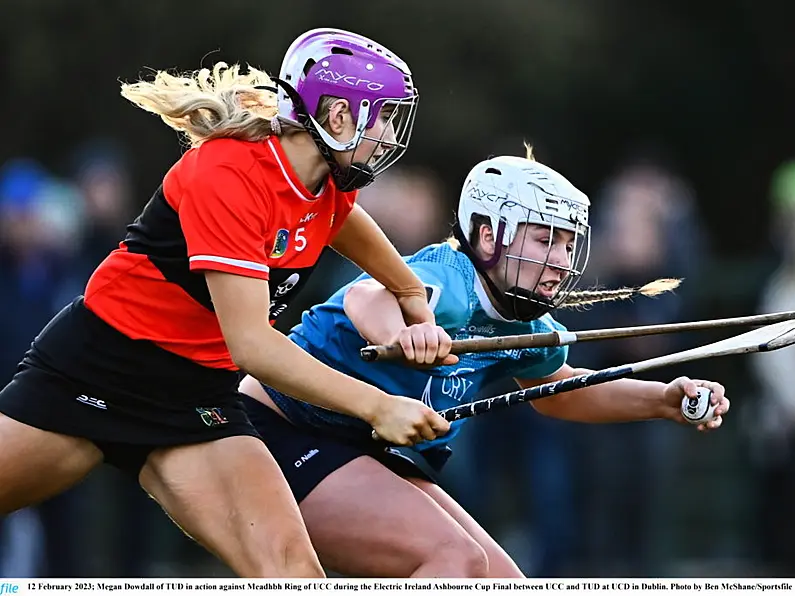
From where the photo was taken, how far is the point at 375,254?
5164mm

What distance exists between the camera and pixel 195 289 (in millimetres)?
4723

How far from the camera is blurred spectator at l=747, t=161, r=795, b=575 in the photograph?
29.9 ft

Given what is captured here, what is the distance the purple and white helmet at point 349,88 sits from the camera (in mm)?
4656

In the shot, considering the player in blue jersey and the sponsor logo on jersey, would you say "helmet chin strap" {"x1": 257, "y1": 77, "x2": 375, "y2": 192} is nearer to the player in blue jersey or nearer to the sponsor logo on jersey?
the sponsor logo on jersey

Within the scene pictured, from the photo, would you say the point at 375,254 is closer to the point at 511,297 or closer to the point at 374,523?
the point at 511,297

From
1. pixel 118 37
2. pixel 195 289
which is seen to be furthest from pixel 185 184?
pixel 118 37

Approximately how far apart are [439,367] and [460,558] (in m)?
0.65

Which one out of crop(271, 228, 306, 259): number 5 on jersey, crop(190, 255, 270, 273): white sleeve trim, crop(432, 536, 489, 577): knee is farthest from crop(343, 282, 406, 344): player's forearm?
crop(432, 536, 489, 577): knee

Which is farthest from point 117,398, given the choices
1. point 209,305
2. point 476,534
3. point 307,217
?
point 476,534

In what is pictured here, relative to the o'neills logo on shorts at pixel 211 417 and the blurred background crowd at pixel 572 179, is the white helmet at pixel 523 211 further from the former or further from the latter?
the blurred background crowd at pixel 572 179

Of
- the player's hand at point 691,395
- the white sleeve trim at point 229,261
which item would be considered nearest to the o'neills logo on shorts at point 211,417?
the white sleeve trim at point 229,261

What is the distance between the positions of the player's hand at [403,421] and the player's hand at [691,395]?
44.9 inches

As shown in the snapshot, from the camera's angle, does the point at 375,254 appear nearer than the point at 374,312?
No

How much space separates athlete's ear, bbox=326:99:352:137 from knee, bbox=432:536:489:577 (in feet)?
4.25
